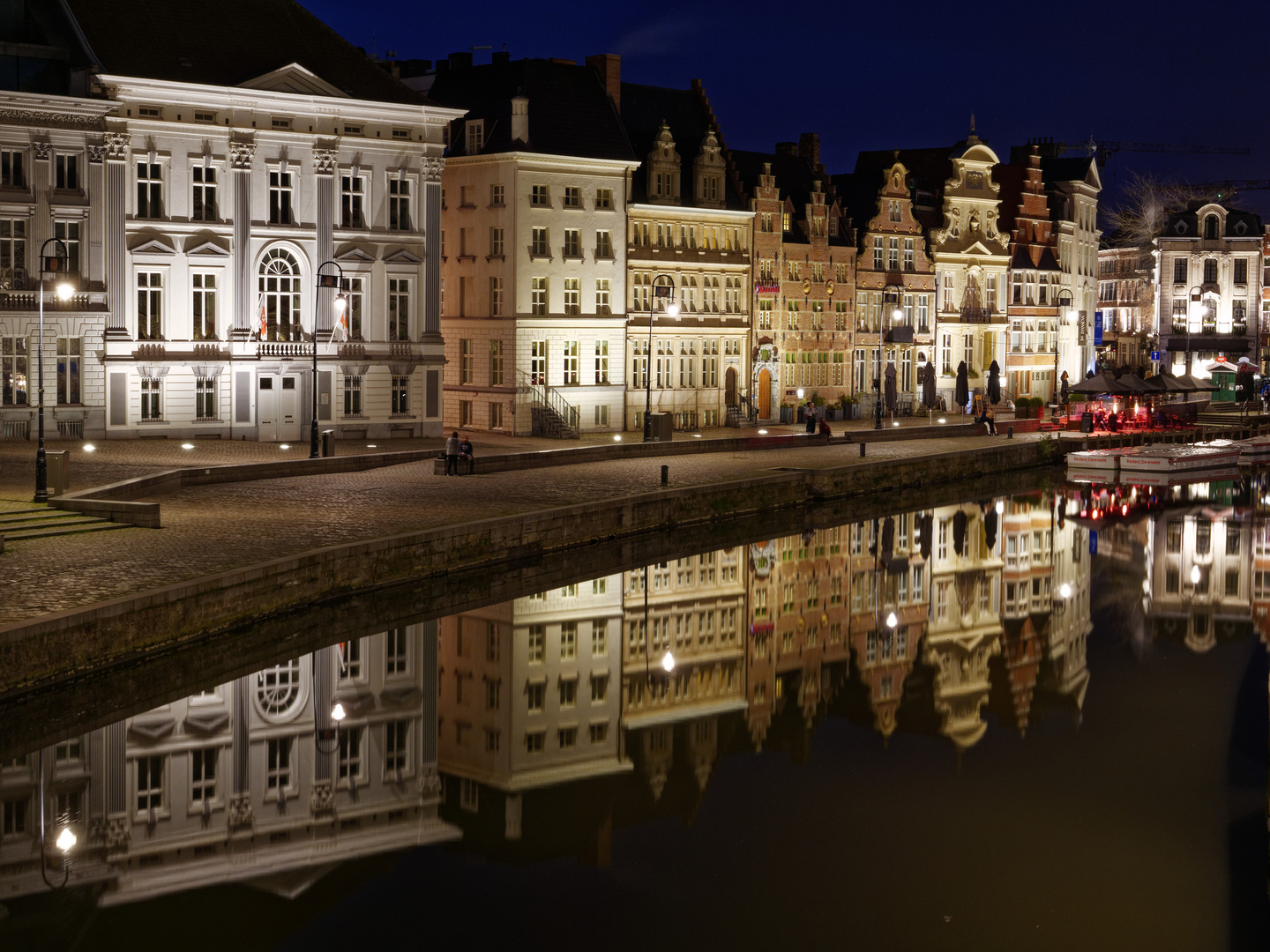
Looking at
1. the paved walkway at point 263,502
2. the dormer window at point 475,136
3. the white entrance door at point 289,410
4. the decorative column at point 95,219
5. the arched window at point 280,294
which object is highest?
the dormer window at point 475,136

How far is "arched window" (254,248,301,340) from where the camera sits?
144 ft

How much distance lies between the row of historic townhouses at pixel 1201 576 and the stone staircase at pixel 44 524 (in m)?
17.6

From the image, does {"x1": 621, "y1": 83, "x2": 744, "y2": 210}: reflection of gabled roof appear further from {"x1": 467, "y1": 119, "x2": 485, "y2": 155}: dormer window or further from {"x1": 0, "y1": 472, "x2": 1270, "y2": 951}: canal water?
{"x1": 0, "y1": 472, "x2": 1270, "y2": 951}: canal water

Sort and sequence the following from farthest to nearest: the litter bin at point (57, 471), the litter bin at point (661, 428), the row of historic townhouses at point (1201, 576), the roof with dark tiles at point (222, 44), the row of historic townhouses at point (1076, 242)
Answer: the row of historic townhouses at point (1076, 242), the litter bin at point (661, 428), the roof with dark tiles at point (222, 44), the row of historic townhouses at point (1201, 576), the litter bin at point (57, 471)

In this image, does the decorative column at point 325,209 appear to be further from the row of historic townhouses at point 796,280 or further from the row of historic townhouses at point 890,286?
the row of historic townhouses at point 890,286

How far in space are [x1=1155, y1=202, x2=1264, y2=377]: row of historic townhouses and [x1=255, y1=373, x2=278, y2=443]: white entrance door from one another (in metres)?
67.2

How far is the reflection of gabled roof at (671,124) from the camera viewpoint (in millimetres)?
53531

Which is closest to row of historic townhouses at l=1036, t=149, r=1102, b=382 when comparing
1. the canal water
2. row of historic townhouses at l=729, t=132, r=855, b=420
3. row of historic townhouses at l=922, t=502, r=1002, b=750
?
row of historic townhouses at l=729, t=132, r=855, b=420

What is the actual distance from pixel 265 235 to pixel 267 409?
4.65m

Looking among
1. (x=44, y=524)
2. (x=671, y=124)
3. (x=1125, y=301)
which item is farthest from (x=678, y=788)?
(x=1125, y=301)

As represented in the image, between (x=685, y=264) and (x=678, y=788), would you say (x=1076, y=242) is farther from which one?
(x=678, y=788)

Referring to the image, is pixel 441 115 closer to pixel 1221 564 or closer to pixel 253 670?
pixel 1221 564

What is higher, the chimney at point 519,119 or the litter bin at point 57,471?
the chimney at point 519,119

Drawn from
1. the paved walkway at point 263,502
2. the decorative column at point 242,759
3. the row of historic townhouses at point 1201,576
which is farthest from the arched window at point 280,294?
the decorative column at point 242,759
